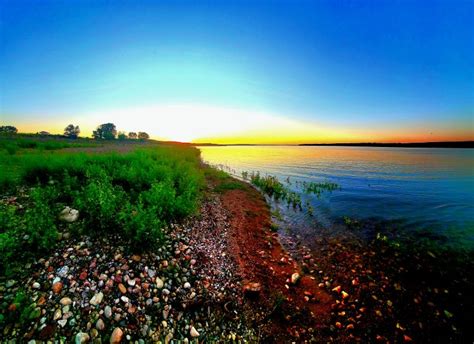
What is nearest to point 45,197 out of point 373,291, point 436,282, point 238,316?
point 238,316

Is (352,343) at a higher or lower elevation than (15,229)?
lower

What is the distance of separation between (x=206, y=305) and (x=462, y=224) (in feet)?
50.9

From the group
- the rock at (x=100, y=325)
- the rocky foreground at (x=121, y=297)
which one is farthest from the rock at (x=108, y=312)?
the rock at (x=100, y=325)

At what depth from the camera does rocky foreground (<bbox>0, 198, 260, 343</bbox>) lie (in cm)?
346

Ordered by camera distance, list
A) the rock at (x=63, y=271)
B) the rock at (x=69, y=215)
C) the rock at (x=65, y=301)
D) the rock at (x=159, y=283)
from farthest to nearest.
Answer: the rock at (x=69, y=215) → the rock at (x=159, y=283) → the rock at (x=63, y=271) → the rock at (x=65, y=301)

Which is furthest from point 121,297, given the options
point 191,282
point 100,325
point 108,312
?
point 191,282

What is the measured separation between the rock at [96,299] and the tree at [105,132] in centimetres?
14754

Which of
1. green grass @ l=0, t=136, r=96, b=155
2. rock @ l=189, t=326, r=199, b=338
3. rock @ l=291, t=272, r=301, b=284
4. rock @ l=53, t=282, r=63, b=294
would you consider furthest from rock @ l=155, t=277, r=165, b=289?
green grass @ l=0, t=136, r=96, b=155

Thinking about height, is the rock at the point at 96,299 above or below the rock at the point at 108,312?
above

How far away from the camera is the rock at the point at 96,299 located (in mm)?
3898

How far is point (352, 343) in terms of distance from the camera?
4281 millimetres

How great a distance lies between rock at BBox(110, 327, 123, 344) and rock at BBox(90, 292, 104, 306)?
75 centimetres

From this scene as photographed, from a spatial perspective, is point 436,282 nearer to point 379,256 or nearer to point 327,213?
point 379,256

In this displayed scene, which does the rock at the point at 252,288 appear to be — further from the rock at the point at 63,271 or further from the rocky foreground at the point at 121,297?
the rock at the point at 63,271
